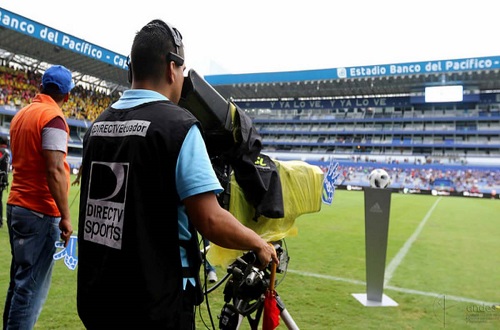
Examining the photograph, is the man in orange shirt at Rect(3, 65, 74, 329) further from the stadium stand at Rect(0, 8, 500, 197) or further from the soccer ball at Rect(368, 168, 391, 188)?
the stadium stand at Rect(0, 8, 500, 197)

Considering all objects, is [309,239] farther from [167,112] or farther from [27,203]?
[167,112]

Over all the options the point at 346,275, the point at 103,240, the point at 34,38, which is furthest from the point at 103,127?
the point at 34,38

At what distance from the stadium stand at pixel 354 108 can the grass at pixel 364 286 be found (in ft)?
91.4

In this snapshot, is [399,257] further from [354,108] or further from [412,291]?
[354,108]

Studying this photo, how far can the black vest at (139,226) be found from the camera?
4.52ft

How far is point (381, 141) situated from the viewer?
5112 cm

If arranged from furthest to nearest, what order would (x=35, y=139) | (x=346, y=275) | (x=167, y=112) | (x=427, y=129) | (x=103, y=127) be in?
(x=427, y=129) → (x=346, y=275) → (x=35, y=139) → (x=103, y=127) → (x=167, y=112)

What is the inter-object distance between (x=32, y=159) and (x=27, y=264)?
2.19 ft

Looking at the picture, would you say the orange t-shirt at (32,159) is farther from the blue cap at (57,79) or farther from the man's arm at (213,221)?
the man's arm at (213,221)

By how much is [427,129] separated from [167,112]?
53.3m

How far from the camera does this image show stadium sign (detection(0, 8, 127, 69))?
26.2 meters

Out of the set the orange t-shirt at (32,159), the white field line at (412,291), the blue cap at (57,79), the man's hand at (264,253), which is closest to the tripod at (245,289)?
the man's hand at (264,253)

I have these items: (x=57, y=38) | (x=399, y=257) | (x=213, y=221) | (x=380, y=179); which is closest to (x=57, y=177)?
(x=213, y=221)

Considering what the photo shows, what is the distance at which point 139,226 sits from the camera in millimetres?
1384
